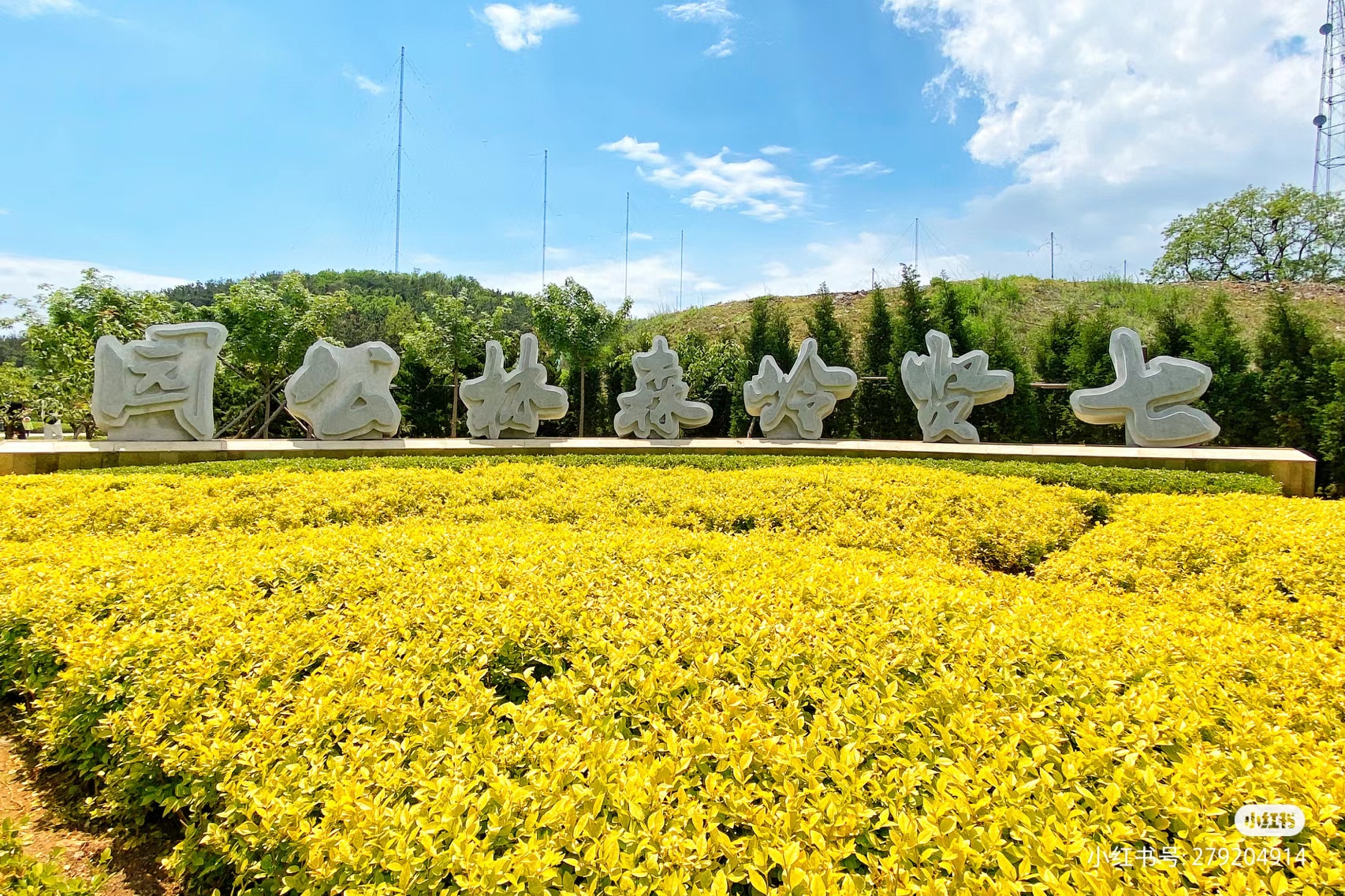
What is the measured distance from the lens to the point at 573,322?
16.3m

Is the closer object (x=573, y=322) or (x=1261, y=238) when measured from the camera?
(x=573, y=322)

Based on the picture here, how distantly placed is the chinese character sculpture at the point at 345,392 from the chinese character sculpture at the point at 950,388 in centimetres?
1031

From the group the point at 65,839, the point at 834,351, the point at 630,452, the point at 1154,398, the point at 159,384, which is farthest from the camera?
the point at 834,351

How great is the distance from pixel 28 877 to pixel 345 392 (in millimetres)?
11883

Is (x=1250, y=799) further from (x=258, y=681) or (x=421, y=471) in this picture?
(x=421, y=471)

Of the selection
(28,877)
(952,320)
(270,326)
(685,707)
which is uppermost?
(952,320)

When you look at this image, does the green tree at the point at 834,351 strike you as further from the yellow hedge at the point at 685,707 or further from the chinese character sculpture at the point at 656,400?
the yellow hedge at the point at 685,707

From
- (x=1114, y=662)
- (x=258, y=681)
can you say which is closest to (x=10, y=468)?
(x=258, y=681)

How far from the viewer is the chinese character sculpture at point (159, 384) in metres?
10.9

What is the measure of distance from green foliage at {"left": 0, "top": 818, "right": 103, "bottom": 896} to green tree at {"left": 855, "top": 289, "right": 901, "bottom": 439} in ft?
53.9

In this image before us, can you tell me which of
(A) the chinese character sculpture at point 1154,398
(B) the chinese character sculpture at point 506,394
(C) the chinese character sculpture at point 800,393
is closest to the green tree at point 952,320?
(C) the chinese character sculpture at point 800,393

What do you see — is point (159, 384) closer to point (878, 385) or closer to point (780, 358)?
point (780, 358)

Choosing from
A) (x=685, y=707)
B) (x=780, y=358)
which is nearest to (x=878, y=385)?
(x=780, y=358)

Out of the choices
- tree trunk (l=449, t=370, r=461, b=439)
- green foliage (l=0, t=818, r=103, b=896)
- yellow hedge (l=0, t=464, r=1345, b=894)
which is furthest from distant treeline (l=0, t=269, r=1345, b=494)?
green foliage (l=0, t=818, r=103, b=896)
